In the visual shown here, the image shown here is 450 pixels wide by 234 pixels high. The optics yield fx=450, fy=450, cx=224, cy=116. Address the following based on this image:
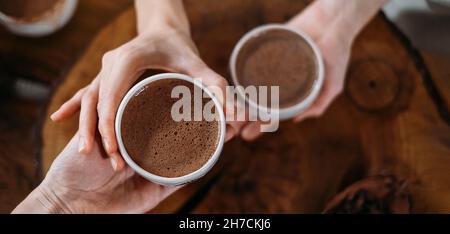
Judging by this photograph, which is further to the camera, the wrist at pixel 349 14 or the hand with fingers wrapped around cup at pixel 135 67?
the wrist at pixel 349 14

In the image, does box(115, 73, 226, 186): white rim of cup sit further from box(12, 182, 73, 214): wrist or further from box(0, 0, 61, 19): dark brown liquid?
box(0, 0, 61, 19): dark brown liquid

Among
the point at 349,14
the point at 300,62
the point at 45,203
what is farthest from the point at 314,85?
the point at 45,203

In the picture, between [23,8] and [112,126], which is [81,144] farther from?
[23,8]

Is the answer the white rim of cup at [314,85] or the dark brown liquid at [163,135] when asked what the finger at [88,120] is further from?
the white rim of cup at [314,85]

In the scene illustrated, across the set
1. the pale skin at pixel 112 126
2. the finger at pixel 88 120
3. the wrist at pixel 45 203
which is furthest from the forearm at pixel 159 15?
the wrist at pixel 45 203

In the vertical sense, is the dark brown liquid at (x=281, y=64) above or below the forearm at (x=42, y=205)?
above
